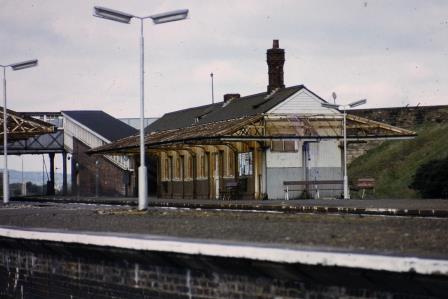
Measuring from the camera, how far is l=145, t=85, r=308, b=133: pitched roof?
130ft

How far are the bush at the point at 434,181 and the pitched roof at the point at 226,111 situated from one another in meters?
6.34

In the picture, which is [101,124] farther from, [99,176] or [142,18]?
[142,18]

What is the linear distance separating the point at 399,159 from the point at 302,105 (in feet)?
58.2

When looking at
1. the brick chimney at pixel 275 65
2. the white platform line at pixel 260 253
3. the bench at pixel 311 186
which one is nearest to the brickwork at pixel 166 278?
the white platform line at pixel 260 253

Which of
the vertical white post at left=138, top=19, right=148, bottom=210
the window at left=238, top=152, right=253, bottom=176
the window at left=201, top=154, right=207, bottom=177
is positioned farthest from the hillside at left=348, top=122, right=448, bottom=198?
the vertical white post at left=138, top=19, right=148, bottom=210

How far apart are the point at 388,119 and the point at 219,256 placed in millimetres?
50819

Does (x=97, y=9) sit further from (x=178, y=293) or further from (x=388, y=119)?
(x=388, y=119)

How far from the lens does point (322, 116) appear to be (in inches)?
1553

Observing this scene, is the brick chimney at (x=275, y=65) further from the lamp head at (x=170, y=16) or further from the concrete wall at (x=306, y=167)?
the lamp head at (x=170, y=16)

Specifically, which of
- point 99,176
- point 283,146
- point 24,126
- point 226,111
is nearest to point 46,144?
point 99,176

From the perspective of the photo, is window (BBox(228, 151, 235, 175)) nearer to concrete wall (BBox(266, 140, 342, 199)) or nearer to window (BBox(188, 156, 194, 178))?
concrete wall (BBox(266, 140, 342, 199))

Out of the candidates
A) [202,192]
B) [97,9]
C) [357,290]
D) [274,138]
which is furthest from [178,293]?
[202,192]

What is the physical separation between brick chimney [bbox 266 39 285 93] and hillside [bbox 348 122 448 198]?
723 cm

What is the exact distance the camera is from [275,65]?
147 feet
